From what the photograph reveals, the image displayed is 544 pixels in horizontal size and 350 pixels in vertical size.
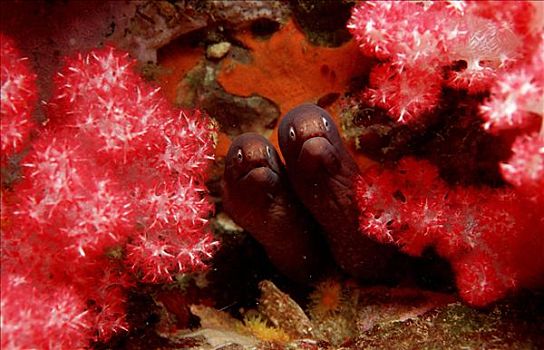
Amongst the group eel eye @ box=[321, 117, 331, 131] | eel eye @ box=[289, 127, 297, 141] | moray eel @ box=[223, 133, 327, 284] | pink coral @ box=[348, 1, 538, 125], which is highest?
pink coral @ box=[348, 1, 538, 125]

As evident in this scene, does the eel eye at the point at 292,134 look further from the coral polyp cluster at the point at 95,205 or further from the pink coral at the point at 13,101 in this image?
the pink coral at the point at 13,101

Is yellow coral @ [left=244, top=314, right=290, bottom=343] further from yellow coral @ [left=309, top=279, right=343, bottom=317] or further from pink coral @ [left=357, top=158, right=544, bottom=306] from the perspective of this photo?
pink coral @ [left=357, top=158, right=544, bottom=306]

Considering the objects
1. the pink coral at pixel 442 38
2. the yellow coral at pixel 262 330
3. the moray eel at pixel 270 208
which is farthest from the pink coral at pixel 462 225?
the yellow coral at pixel 262 330

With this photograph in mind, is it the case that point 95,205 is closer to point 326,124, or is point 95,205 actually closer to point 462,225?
point 326,124

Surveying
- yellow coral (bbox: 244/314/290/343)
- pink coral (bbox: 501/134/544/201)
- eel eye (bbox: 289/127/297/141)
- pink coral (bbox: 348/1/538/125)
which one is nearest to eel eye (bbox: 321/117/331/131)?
eel eye (bbox: 289/127/297/141)

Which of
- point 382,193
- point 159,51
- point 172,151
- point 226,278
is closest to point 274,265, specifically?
point 226,278
